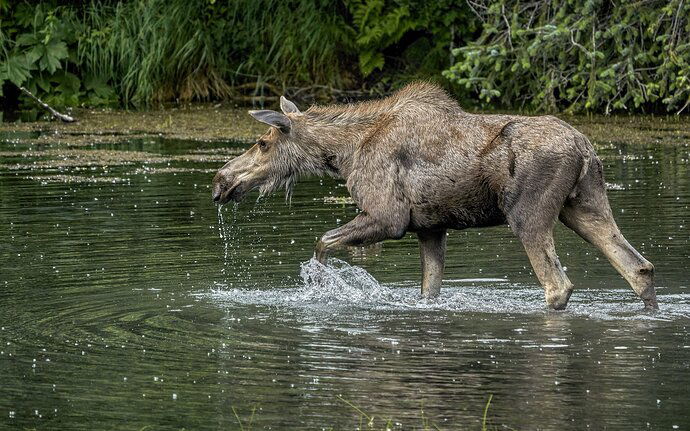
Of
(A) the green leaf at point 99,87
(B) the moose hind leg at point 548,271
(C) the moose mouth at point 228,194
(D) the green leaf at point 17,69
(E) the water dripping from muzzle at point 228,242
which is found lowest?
(A) the green leaf at point 99,87

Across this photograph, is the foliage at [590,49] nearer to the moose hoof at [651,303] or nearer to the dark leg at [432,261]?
the dark leg at [432,261]

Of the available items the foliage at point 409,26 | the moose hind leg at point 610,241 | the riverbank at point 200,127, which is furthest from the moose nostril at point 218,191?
the foliage at point 409,26

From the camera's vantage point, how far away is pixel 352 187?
9930mm

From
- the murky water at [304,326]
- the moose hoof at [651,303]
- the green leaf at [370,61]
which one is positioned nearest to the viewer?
the murky water at [304,326]

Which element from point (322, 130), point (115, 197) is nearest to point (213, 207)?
point (115, 197)

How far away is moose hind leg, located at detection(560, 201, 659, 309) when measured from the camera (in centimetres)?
946

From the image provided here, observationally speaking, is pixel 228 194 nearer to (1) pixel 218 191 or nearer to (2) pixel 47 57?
(1) pixel 218 191

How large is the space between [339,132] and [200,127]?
439 inches

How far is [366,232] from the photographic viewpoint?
384 inches

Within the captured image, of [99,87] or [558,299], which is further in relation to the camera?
[99,87]

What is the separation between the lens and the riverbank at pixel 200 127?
1961 cm

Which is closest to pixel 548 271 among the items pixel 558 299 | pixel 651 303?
pixel 558 299

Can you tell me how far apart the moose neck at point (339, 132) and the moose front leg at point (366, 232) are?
49 cm

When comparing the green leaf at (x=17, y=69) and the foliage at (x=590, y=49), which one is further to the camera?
the green leaf at (x=17, y=69)
